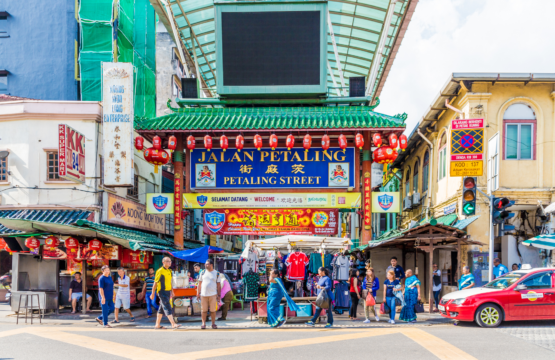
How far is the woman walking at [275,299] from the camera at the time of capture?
550 inches

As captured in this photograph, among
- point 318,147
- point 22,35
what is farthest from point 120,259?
point 22,35

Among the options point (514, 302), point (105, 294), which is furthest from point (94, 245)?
point (514, 302)

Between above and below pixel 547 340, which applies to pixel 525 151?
above

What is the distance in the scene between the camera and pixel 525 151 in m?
19.6

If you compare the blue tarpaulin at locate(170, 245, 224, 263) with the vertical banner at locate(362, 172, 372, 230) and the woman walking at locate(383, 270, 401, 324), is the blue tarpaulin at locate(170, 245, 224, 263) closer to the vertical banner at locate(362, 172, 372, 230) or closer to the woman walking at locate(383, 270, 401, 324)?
the vertical banner at locate(362, 172, 372, 230)

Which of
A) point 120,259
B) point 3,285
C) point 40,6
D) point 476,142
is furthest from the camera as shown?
point 40,6

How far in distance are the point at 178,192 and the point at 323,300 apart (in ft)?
26.2

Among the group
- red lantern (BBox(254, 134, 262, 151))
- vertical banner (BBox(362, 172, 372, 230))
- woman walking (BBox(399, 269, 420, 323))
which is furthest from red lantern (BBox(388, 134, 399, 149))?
woman walking (BBox(399, 269, 420, 323))

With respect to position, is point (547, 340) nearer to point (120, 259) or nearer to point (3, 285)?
point (120, 259)

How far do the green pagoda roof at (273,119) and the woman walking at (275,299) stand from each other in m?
6.59

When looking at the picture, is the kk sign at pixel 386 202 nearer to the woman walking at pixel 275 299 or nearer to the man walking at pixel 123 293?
the woman walking at pixel 275 299

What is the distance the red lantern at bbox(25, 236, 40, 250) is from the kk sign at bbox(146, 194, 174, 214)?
3.93m

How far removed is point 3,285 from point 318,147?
45.4 ft

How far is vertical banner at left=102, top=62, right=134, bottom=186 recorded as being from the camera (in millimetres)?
19297
